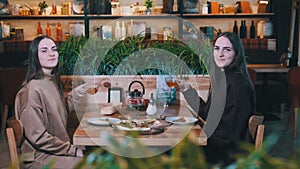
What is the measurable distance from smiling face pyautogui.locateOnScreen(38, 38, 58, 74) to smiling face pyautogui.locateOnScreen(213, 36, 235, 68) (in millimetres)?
1227

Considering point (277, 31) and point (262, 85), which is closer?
point (262, 85)

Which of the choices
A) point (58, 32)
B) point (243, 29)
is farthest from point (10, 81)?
point (243, 29)

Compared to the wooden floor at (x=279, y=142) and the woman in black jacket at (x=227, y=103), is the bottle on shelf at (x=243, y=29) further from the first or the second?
the woman in black jacket at (x=227, y=103)

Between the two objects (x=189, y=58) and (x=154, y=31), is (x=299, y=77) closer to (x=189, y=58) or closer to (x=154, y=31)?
(x=189, y=58)

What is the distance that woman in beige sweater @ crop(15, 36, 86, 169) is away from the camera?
343cm

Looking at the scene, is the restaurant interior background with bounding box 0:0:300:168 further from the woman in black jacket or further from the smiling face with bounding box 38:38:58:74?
the smiling face with bounding box 38:38:58:74

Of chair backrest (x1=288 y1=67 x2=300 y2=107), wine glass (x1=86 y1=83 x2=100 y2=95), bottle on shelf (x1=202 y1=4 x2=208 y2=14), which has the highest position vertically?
bottle on shelf (x1=202 y1=4 x2=208 y2=14)

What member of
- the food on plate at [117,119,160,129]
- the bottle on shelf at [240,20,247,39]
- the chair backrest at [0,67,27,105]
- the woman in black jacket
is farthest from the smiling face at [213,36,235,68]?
the bottle on shelf at [240,20,247,39]

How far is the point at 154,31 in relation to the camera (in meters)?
9.28

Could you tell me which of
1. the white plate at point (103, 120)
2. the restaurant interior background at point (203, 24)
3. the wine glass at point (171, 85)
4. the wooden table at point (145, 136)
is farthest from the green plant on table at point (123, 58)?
the restaurant interior background at point (203, 24)

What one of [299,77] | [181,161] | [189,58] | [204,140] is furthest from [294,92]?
[181,161]

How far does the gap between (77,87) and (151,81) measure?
0.69 m

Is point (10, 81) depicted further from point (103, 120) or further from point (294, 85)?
point (294, 85)

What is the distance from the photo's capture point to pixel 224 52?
4.05m
